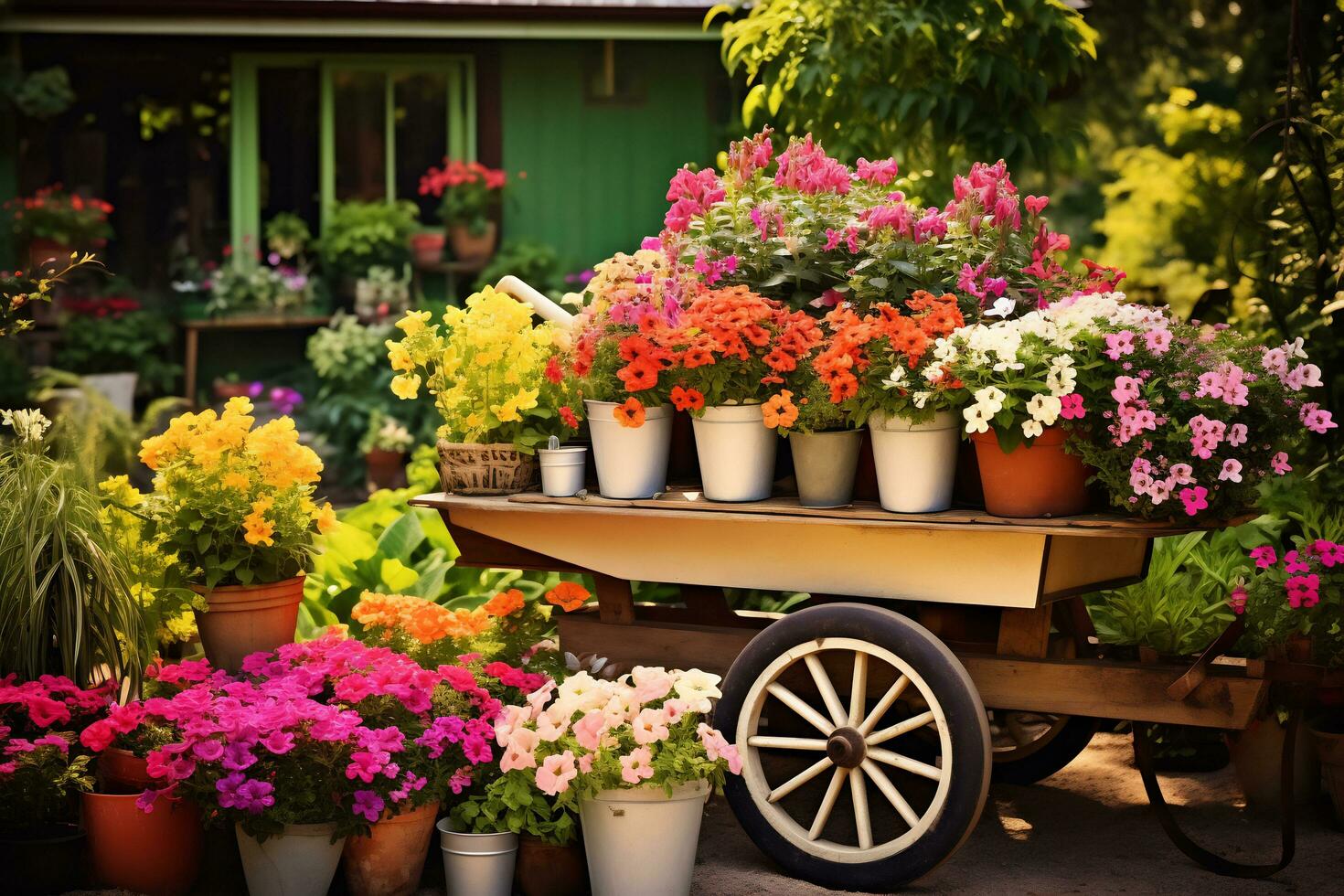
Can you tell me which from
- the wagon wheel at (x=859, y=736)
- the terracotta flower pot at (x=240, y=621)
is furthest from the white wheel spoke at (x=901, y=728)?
the terracotta flower pot at (x=240, y=621)

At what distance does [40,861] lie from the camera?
3.42m

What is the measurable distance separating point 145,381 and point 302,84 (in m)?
2.12

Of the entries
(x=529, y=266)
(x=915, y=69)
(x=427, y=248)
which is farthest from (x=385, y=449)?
(x=915, y=69)

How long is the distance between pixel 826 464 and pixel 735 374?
0.31 meters

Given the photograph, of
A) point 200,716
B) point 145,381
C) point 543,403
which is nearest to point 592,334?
point 543,403

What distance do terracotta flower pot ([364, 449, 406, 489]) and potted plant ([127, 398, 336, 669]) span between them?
438cm

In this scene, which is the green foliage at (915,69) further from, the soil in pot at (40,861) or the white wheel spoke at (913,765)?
the soil in pot at (40,861)

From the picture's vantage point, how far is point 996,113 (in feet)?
19.0

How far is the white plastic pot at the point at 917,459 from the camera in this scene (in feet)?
11.2

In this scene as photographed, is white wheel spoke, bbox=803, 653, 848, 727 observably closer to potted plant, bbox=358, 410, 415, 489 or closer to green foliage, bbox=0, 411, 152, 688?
green foliage, bbox=0, 411, 152, 688

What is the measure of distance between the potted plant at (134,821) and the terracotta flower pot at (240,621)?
42 cm

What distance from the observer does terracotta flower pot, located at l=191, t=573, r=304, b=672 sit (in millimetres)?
3916

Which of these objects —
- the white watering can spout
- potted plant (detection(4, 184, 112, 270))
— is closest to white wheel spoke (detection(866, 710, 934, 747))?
the white watering can spout

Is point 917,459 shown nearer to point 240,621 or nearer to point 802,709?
point 802,709
